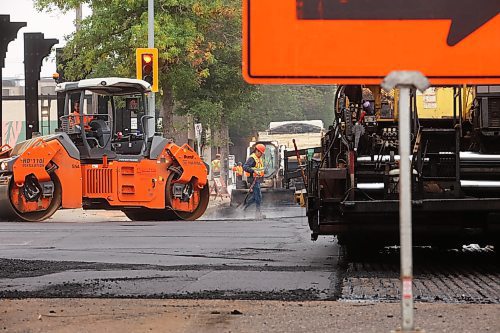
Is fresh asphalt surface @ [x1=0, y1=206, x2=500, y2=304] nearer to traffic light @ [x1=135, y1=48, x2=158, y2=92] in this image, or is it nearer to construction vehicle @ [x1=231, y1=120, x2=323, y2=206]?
traffic light @ [x1=135, y1=48, x2=158, y2=92]

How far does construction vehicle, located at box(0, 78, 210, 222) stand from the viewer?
832 inches

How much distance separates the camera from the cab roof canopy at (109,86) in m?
22.5

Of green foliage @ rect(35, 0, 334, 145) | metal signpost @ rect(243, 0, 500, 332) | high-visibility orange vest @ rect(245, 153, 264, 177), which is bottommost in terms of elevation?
high-visibility orange vest @ rect(245, 153, 264, 177)

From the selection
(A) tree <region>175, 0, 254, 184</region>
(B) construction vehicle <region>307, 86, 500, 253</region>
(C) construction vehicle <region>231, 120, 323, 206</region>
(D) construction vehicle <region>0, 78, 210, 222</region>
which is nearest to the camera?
(B) construction vehicle <region>307, 86, 500, 253</region>

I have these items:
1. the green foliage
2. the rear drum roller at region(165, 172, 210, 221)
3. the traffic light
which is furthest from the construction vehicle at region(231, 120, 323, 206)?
the rear drum roller at region(165, 172, 210, 221)

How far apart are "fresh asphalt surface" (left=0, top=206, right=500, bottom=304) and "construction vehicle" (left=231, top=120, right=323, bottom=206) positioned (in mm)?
Result: 13603

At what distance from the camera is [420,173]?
10.0 metres

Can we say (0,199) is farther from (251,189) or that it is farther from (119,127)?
(251,189)

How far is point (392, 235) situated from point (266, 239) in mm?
5092

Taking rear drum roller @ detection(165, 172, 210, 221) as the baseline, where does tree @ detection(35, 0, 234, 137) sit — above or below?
above

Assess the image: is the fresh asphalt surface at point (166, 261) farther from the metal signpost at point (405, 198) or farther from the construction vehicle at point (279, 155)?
the construction vehicle at point (279, 155)

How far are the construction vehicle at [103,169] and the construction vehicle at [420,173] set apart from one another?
11.2m

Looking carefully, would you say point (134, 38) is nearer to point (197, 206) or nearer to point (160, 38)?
point (160, 38)

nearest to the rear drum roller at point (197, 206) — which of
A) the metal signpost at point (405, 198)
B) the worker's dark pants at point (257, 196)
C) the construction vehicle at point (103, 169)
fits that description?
the construction vehicle at point (103, 169)
